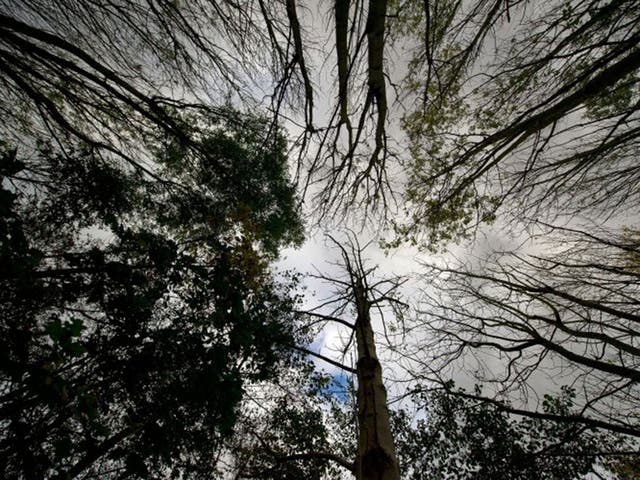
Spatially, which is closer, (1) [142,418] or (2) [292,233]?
(1) [142,418]

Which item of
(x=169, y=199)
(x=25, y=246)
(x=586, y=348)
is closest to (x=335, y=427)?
(x=586, y=348)

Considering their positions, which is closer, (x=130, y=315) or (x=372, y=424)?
(x=372, y=424)

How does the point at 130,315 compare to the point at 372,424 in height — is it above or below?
above

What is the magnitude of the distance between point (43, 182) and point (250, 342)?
3.73m

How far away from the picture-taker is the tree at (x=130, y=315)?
5.45 feet

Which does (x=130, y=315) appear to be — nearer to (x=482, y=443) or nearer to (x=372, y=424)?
(x=372, y=424)

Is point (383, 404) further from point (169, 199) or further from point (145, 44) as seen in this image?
point (145, 44)

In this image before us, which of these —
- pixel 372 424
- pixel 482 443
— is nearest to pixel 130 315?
pixel 372 424

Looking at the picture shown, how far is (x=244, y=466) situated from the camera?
15.5ft

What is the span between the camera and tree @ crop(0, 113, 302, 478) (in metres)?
1.66

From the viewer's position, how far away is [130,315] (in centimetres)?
248

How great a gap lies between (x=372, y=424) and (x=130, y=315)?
245cm

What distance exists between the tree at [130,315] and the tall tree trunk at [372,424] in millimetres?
1139

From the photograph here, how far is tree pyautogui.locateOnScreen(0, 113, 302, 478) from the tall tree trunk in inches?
44.8
